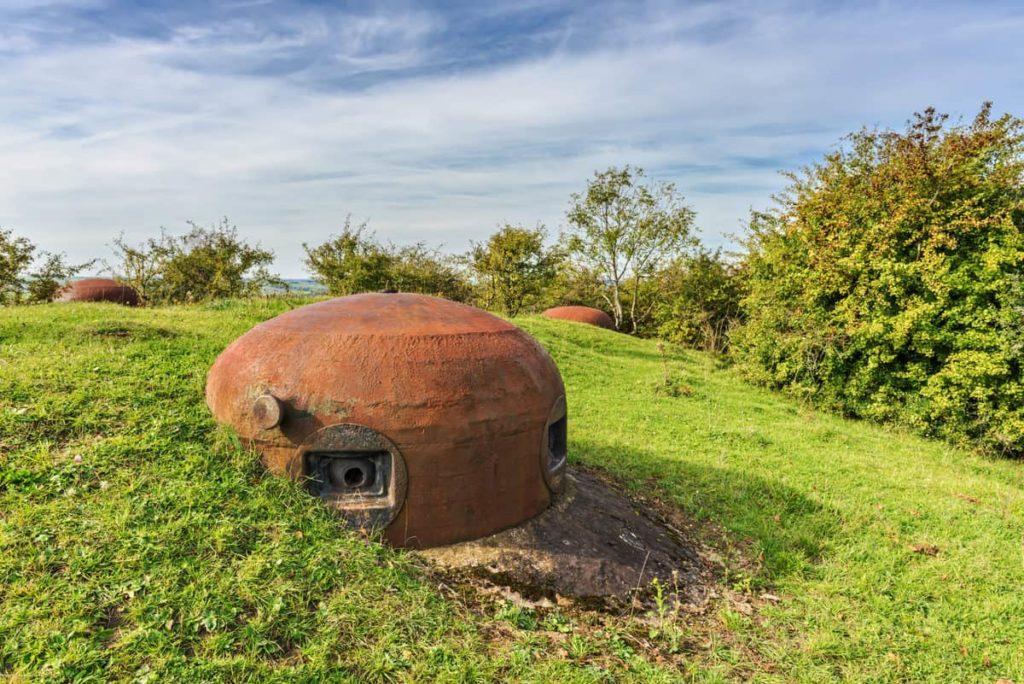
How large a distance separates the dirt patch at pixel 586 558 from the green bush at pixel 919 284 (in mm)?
9522

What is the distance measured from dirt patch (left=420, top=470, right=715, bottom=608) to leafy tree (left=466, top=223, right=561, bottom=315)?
20436 mm

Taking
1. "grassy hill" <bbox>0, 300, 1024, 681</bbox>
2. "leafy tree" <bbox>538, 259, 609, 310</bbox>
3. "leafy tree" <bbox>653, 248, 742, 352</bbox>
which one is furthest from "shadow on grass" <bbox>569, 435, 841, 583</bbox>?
"leafy tree" <bbox>538, 259, 609, 310</bbox>

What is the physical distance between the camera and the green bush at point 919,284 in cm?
1100

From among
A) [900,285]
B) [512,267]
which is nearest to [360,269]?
[512,267]

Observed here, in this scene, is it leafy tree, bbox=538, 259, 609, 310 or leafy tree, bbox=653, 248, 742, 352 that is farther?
leafy tree, bbox=538, 259, 609, 310

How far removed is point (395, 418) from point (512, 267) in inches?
866

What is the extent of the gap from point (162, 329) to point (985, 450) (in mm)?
16669

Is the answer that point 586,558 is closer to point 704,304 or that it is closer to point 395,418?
point 395,418

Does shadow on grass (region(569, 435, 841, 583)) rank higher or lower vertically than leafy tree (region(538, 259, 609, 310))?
lower

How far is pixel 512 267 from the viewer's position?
25734 mm

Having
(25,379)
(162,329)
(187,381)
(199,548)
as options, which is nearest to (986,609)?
(199,548)

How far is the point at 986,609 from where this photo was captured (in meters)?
4.91

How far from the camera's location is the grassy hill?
3271mm

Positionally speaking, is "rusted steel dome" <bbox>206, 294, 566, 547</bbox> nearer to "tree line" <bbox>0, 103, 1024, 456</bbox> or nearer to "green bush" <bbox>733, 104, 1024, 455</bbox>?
"tree line" <bbox>0, 103, 1024, 456</bbox>
